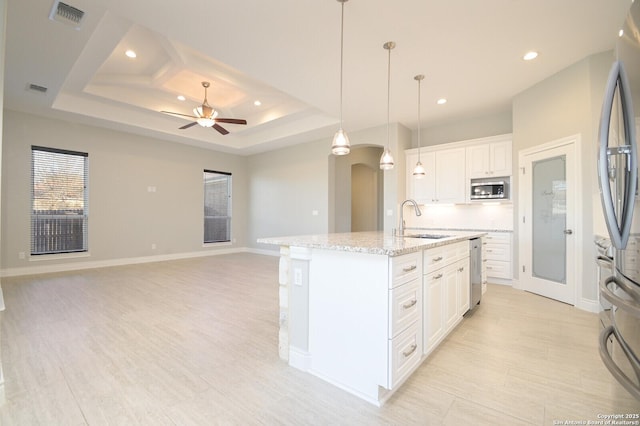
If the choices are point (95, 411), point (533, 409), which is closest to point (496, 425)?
point (533, 409)

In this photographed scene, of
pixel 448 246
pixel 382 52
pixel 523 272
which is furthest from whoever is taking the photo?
pixel 523 272

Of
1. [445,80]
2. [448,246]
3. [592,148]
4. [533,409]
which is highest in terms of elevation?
[445,80]

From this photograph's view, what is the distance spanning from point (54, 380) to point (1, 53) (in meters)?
2.13

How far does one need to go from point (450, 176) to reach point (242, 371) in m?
4.85

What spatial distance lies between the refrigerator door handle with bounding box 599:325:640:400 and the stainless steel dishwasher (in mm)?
1830

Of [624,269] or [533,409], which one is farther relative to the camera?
[533,409]

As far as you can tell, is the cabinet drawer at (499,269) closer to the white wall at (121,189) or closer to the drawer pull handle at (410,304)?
the drawer pull handle at (410,304)

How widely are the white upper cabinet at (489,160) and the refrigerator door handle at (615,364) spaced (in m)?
4.14

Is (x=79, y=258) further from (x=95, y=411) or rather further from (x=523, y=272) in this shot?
(x=523, y=272)

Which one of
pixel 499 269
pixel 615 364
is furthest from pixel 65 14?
pixel 499 269

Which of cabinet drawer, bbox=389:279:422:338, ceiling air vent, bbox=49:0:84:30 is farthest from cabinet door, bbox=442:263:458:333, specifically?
ceiling air vent, bbox=49:0:84:30

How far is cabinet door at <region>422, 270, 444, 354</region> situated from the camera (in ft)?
6.73

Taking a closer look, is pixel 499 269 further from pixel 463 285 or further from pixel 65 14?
pixel 65 14

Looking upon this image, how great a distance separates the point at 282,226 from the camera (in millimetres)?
A: 7758
